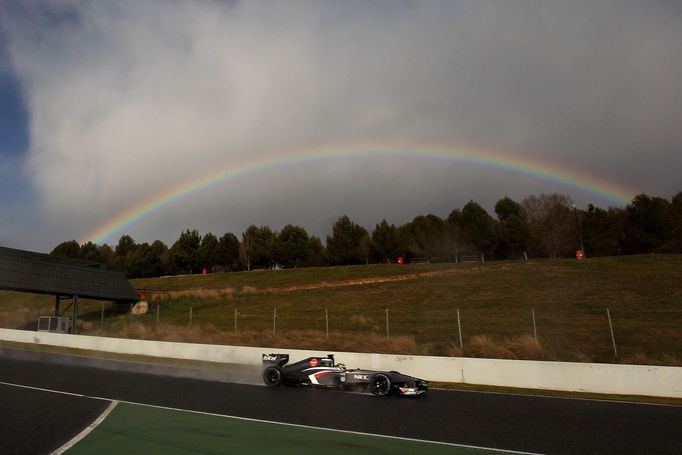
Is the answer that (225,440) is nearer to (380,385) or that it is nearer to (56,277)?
(380,385)

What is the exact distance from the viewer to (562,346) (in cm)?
2433

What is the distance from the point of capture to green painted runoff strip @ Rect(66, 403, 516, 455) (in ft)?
25.5

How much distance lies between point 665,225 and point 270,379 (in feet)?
272

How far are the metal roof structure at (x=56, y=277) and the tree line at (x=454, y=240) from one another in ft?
83.9

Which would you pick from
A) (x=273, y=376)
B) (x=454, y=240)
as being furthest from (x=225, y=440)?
(x=454, y=240)

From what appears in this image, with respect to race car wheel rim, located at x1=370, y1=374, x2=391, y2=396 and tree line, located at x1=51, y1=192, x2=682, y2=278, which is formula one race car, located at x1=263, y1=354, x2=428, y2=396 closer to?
race car wheel rim, located at x1=370, y1=374, x2=391, y2=396

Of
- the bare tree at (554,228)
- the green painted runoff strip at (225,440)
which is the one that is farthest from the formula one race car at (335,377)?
the bare tree at (554,228)

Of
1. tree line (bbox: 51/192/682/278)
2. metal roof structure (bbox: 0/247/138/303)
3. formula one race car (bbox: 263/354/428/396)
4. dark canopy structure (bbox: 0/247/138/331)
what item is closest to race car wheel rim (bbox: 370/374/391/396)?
formula one race car (bbox: 263/354/428/396)

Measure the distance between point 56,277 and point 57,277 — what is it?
0.08 meters

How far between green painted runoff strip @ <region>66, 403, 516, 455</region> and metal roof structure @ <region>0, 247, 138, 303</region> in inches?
1338

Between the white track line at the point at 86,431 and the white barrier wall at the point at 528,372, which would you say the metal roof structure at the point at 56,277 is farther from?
the white track line at the point at 86,431

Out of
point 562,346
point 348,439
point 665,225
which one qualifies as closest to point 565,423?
point 348,439

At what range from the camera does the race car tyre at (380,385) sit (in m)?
14.8

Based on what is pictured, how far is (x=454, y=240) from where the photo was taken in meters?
87.8
